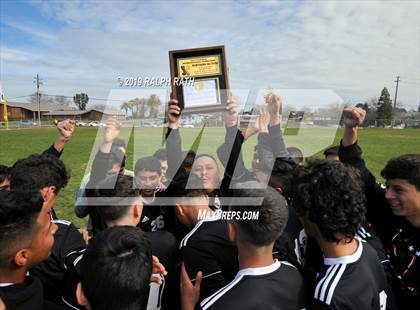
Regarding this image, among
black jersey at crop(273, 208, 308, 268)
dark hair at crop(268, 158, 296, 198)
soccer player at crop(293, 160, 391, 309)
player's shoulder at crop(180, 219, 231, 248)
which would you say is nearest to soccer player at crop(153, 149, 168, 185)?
dark hair at crop(268, 158, 296, 198)

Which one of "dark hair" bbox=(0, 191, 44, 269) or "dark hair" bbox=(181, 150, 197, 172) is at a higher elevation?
"dark hair" bbox=(181, 150, 197, 172)

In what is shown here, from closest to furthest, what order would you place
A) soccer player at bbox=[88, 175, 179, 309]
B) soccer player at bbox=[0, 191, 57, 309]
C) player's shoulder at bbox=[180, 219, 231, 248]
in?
soccer player at bbox=[0, 191, 57, 309], player's shoulder at bbox=[180, 219, 231, 248], soccer player at bbox=[88, 175, 179, 309]

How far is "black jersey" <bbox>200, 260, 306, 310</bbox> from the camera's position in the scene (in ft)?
6.62

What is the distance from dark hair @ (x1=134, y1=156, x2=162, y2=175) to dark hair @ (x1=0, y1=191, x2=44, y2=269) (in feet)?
6.15

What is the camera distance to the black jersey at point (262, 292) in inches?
→ 79.4

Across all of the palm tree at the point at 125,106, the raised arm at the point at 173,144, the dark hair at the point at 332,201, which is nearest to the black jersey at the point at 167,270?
the dark hair at the point at 332,201

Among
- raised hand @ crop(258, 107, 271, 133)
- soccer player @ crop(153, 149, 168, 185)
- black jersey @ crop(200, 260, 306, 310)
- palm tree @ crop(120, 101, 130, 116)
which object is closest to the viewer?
black jersey @ crop(200, 260, 306, 310)

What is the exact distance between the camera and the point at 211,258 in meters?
2.69

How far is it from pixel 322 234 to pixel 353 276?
317 millimetres

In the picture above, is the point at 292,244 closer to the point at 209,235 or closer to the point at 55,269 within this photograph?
the point at 209,235

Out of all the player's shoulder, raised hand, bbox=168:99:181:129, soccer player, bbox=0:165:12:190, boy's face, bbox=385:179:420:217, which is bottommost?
the player's shoulder

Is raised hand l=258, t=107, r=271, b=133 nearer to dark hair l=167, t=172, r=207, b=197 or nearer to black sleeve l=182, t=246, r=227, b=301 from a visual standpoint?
dark hair l=167, t=172, r=207, b=197

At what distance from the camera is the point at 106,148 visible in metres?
4.74

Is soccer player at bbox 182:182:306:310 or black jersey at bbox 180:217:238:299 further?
black jersey at bbox 180:217:238:299
